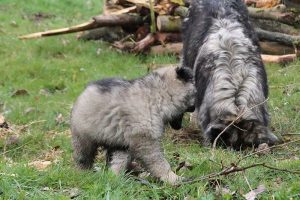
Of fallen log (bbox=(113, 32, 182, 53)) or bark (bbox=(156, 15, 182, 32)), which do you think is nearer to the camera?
bark (bbox=(156, 15, 182, 32))

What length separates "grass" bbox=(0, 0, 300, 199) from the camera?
176 inches

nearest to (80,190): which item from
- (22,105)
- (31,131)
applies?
(31,131)

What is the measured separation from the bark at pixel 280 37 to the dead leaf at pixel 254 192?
5769mm

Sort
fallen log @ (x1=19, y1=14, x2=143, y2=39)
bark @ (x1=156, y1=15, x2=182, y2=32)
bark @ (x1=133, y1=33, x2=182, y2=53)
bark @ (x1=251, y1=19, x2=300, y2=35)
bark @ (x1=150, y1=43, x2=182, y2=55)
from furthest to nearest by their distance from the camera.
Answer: fallen log @ (x1=19, y1=14, x2=143, y2=39) < bark @ (x1=133, y1=33, x2=182, y2=53) < bark @ (x1=156, y1=15, x2=182, y2=32) < bark @ (x1=150, y1=43, x2=182, y2=55) < bark @ (x1=251, y1=19, x2=300, y2=35)

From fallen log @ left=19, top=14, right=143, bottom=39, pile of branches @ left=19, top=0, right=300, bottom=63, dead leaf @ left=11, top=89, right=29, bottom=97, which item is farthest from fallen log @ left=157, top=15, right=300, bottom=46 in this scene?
dead leaf @ left=11, top=89, right=29, bottom=97

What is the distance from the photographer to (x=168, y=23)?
11078 mm

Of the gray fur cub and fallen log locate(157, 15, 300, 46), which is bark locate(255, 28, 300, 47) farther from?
the gray fur cub

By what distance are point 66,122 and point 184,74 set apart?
3.41m

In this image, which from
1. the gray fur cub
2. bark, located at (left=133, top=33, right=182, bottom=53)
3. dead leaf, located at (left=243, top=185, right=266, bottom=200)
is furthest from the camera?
bark, located at (left=133, top=33, right=182, bottom=53)

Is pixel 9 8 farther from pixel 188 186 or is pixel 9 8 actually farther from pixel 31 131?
pixel 188 186

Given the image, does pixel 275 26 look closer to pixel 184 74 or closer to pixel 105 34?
pixel 105 34

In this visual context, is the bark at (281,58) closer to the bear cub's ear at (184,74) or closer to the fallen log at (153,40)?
the fallen log at (153,40)

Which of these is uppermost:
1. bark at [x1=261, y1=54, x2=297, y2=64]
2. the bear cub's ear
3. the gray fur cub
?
the bear cub's ear

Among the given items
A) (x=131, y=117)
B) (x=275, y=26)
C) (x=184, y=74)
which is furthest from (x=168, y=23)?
(x=131, y=117)
